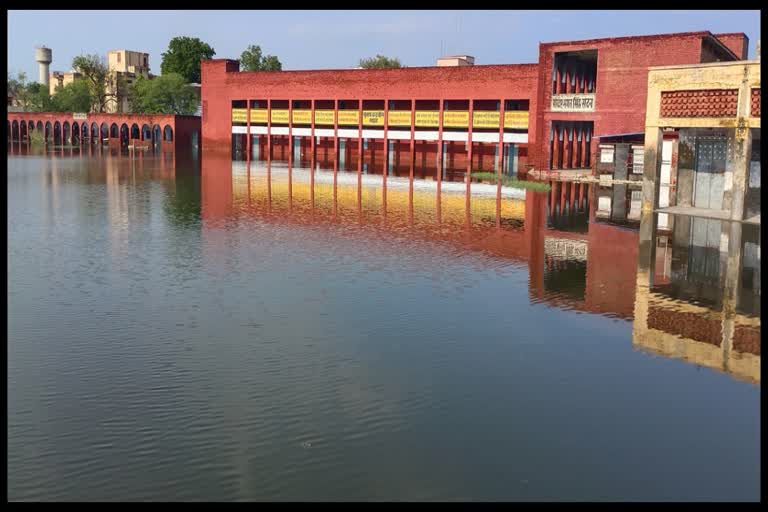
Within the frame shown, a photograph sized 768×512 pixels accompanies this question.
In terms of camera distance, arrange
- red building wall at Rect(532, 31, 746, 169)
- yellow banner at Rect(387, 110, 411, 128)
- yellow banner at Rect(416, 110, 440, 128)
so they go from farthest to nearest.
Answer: yellow banner at Rect(387, 110, 411, 128), yellow banner at Rect(416, 110, 440, 128), red building wall at Rect(532, 31, 746, 169)

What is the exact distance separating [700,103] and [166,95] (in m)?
→ 73.9

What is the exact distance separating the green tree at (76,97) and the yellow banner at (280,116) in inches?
1596

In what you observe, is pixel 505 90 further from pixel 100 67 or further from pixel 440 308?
pixel 100 67

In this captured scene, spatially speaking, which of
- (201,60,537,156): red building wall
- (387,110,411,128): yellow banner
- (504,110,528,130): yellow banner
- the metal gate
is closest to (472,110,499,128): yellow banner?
(504,110,528,130): yellow banner

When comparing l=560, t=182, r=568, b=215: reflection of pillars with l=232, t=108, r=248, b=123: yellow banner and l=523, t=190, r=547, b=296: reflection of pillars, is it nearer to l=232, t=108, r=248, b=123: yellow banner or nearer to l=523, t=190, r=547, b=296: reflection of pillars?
l=523, t=190, r=547, b=296: reflection of pillars

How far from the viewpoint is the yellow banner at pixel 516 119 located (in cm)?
5359

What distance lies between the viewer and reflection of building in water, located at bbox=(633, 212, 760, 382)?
40.2ft

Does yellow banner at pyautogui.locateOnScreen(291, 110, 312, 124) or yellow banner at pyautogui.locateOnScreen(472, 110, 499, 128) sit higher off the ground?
yellow banner at pyautogui.locateOnScreen(291, 110, 312, 124)

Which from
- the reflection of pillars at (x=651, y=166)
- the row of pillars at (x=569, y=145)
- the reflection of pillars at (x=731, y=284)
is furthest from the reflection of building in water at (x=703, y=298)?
the row of pillars at (x=569, y=145)

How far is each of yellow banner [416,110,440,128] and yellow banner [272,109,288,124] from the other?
1344 centimetres

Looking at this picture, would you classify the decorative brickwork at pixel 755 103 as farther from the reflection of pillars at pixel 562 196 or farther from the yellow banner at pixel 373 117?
the yellow banner at pixel 373 117

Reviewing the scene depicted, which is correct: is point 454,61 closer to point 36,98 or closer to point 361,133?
point 361,133

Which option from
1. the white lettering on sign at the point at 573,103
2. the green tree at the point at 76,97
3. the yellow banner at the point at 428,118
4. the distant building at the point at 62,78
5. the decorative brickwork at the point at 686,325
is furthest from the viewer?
the distant building at the point at 62,78

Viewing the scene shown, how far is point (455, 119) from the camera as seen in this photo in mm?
58031
